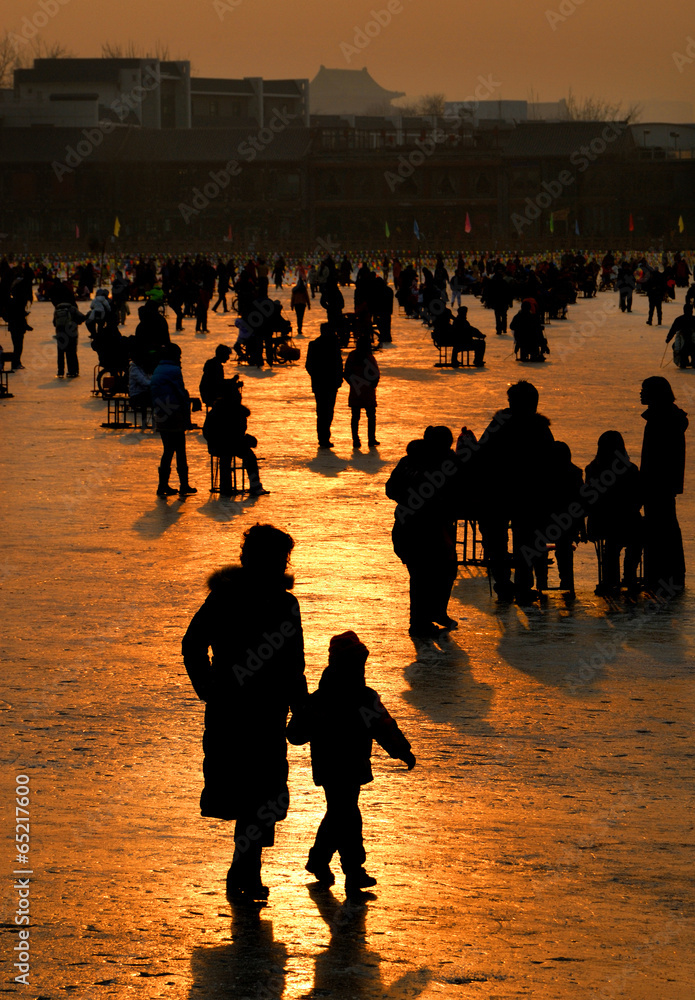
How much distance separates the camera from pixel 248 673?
15.9 ft

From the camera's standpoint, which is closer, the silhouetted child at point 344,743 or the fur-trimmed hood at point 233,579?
the fur-trimmed hood at point 233,579

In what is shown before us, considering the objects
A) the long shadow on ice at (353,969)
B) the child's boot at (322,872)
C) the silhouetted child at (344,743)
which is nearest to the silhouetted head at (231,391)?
the silhouetted child at (344,743)

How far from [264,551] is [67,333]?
→ 19.6 meters

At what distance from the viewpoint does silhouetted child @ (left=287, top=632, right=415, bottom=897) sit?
201 inches

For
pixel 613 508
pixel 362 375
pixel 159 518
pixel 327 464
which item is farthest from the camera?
pixel 362 375

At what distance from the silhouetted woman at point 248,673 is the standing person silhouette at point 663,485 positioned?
5585mm

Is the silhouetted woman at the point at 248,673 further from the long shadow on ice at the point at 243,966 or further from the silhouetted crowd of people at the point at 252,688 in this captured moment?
the long shadow on ice at the point at 243,966

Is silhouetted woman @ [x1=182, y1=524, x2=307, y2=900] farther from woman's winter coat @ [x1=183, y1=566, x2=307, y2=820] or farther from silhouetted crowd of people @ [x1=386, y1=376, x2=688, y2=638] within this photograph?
silhouetted crowd of people @ [x1=386, y1=376, x2=688, y2=638]

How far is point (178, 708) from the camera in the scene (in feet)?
24.2

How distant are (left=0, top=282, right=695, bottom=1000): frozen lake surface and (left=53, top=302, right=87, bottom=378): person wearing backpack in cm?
980

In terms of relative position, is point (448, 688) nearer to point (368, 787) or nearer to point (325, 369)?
point (368, 787)

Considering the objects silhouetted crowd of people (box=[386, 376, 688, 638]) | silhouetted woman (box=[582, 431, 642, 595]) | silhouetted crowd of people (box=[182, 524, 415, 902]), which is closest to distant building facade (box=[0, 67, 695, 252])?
silhouetted crowd of people (box=[386, 376, 688, 638])

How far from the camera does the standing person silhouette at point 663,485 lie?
392 inches

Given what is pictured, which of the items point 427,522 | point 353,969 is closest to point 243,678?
point 353,969
